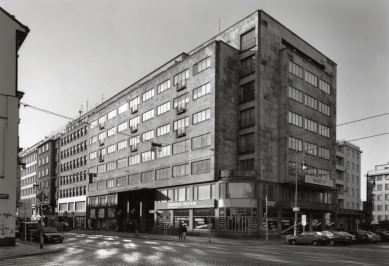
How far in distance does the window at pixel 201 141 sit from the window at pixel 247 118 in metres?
4.54

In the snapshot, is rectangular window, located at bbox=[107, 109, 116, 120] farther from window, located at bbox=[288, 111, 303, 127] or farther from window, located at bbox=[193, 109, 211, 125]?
window, located at bbox=[288, 111, 303, 127]

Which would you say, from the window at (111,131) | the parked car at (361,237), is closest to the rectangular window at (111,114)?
the window at (111,131)

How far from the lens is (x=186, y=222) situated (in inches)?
2154

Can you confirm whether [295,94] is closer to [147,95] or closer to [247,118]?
[247,118]

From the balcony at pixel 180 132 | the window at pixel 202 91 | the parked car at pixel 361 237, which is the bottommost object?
the parked car at pixel 361 237

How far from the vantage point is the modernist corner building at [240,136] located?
5066 centimetres

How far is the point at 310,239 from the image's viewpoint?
1462 inches

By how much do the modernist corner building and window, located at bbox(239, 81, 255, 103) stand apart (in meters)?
0.12

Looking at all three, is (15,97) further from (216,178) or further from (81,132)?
(81,132)

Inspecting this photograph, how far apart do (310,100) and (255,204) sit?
17.2 metres

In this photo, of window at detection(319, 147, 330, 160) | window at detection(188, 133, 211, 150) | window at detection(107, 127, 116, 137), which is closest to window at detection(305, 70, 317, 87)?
window at detection(319, 147, 330, 160)

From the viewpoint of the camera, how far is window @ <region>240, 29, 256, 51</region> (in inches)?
2115

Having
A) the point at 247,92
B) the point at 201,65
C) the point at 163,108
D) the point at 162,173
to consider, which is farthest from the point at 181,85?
the point at 162,173

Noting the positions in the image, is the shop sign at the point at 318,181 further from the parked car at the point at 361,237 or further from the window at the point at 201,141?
the window at the point at 201,141
